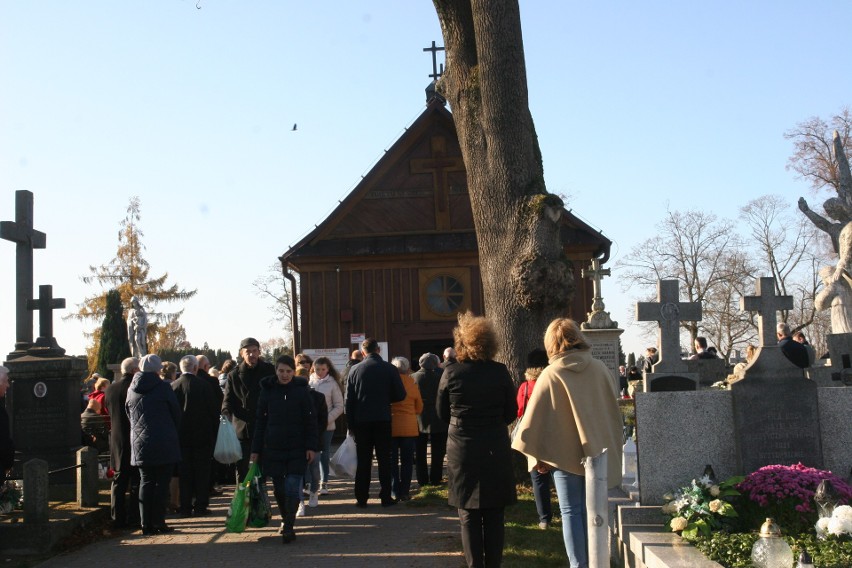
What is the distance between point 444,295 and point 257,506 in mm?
16423

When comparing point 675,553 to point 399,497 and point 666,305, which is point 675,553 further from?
point 399,497

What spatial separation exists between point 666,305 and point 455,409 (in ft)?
15.4

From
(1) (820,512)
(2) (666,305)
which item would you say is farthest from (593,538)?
(2) (666,305)

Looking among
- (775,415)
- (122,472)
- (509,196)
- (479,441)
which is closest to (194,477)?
(122,472)

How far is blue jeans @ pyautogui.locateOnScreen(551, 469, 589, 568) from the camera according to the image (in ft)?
23.1

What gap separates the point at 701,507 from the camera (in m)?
7.23

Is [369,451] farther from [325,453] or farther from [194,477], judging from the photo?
[194,477]

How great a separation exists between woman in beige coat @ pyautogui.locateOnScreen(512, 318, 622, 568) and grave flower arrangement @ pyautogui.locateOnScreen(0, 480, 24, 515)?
6066 mm

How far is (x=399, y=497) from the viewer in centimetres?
1184

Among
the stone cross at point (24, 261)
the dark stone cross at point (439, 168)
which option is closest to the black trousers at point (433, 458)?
the stone cross at point (24, 261)

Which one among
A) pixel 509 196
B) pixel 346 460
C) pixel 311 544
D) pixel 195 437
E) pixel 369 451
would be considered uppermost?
pixel 509 196

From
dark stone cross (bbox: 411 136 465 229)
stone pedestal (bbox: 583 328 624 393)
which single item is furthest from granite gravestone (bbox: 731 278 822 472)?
dark stone cross (bbox: 411 136 465 229)

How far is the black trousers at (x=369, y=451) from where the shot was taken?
11.3 metres

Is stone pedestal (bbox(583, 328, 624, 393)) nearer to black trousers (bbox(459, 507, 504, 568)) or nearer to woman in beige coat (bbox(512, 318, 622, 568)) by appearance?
woman in beige coat (bbox(512, 318, 622, 568))
